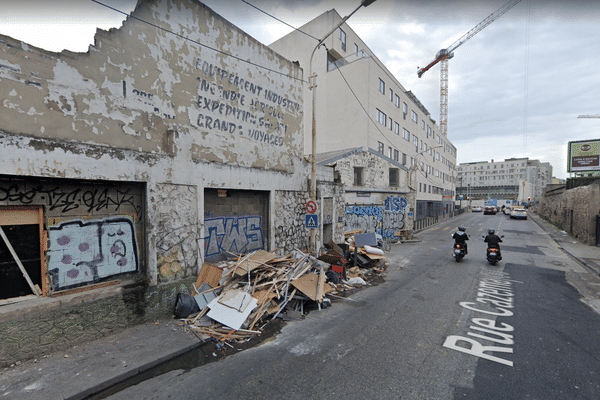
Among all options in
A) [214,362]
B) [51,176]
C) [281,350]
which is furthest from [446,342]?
[51,176]

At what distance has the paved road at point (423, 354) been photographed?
3.71 metres

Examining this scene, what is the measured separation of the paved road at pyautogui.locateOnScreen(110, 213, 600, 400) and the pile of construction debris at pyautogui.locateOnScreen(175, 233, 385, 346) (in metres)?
0.64

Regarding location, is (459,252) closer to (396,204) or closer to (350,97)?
(396,204)

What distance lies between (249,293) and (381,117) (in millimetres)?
27238

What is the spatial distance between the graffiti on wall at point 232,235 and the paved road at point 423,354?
3.31 metres

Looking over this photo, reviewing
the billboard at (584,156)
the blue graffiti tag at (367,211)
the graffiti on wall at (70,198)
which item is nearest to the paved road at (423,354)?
the graffiti on wall at (70,198)

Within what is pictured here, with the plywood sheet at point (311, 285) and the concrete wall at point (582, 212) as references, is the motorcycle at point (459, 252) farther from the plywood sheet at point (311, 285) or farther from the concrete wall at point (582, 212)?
the concrete wall at point (582, 212)

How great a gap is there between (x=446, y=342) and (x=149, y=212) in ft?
21.9

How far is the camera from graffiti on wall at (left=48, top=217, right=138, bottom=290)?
5.09 meters

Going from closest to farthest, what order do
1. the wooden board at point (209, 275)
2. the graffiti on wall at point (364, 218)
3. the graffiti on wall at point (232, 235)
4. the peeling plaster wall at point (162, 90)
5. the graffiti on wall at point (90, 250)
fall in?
the peeling plaster wall at point (162, 90)
the graffiti on wall at point (90, 250)
the wooden board at point (209, 275)
the graffiti on wall at point (232, 235)
the graffiti on wall at point (364, 218)

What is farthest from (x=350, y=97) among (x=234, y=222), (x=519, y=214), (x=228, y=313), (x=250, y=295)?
(x=519, y=214)

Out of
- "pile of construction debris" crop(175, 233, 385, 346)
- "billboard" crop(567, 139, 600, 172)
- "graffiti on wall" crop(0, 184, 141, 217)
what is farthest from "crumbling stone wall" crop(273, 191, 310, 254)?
"billboard" crop(567, 139, 600, 172)

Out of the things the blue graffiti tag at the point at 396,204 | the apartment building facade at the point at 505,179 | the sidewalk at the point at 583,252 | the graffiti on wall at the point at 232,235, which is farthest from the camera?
the apartment building facade at the point at 505,179

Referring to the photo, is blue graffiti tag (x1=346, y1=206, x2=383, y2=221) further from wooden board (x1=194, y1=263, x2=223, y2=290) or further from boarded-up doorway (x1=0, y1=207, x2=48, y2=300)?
boarded-up doorway (x1=0, y1=207, x2=48, y2=300)
